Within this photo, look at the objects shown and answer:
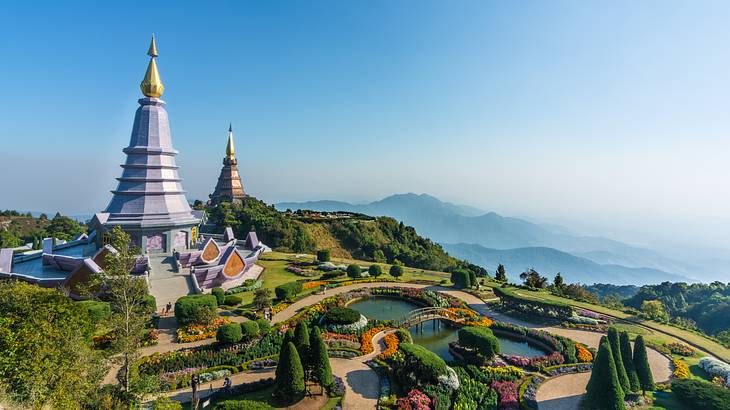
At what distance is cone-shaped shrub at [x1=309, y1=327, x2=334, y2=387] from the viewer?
1627 cm

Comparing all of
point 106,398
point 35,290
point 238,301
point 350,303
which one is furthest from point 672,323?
point 35,290

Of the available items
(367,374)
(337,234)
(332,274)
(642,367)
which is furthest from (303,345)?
(337,234)

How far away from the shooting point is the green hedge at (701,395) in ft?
51.0

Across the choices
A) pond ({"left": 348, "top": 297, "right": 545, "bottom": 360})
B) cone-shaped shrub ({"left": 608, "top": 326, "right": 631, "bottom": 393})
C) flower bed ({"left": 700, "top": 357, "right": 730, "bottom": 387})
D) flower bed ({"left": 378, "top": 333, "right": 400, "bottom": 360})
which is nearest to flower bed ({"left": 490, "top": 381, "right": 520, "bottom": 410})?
pond ({"left": 348, "top": 297, "right": 545, "bottom": 360})

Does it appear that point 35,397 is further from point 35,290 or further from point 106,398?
point 35,290

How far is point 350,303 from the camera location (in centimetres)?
3250

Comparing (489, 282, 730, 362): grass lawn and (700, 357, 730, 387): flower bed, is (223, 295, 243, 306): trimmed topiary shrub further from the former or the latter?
(700, 357, 730, 387): flower bed

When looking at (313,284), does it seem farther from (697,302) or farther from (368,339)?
Result: (697,302)

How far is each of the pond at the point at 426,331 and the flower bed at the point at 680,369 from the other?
22.7ft

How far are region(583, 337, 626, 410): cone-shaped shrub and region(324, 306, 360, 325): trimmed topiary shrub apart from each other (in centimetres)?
1492

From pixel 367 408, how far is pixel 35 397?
1238cm

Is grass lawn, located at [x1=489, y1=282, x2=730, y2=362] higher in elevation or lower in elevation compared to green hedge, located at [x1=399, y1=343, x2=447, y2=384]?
lower

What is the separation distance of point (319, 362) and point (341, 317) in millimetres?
9046

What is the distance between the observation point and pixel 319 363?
1642 cm
